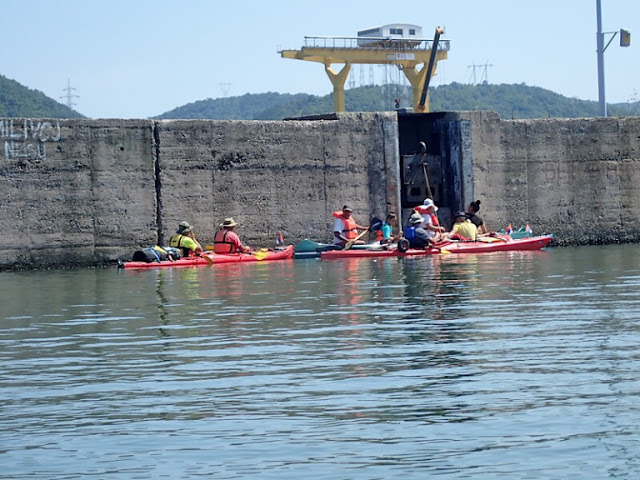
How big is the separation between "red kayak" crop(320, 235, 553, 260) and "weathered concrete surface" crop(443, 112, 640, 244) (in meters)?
2.32

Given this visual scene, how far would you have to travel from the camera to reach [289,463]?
20.3 feet

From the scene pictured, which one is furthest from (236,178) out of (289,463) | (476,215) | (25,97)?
(25,97)

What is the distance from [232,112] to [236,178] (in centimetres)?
17542

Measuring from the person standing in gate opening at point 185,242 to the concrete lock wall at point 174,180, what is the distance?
125 cm

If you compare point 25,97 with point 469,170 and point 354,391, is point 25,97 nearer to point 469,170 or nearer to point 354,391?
point 469,170

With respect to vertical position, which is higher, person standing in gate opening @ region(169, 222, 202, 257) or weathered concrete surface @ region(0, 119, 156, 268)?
weathered concrete surface @ region(0, 119, 156, 268)

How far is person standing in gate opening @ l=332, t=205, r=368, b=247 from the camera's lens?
23188 mm

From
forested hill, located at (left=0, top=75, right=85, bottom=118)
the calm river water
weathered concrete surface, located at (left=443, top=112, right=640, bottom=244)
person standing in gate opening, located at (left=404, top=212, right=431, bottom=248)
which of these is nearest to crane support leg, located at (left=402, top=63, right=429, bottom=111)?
weathered concrete surface, located at (left=443, top=112, right=640, bottom=244)

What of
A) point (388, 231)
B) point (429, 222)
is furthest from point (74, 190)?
point (429, 222)

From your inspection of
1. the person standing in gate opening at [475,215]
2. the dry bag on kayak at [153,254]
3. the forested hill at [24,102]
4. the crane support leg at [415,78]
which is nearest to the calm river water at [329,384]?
the dry bag on kayak at [153,254]

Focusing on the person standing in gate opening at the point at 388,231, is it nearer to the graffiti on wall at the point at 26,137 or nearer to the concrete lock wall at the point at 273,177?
the concrete lock wall at the point at 273,177

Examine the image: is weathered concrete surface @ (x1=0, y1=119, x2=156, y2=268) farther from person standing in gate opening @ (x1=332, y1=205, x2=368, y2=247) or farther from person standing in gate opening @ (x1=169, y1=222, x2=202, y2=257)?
person standing in gate opening @ (x1=332, y1=205, x2=368, y2=247)

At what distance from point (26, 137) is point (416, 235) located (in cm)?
740

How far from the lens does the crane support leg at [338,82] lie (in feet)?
160
